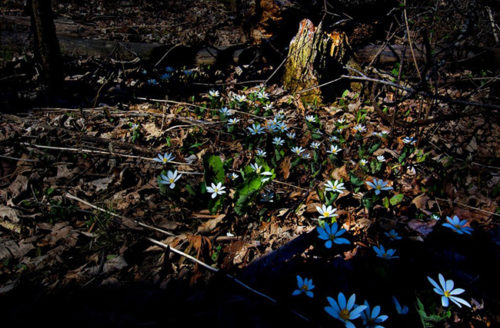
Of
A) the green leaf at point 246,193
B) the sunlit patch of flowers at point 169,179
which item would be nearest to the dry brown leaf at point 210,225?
the green leaf at point 246,193

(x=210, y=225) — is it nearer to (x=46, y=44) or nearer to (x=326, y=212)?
(x=326, y=212)

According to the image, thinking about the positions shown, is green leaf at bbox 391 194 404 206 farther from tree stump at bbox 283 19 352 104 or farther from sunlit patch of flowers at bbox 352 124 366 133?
tree stump at bbox 283 19 352 104

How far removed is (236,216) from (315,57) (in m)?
2.74

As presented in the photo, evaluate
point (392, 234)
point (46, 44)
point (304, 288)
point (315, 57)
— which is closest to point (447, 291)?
point (392, 234)

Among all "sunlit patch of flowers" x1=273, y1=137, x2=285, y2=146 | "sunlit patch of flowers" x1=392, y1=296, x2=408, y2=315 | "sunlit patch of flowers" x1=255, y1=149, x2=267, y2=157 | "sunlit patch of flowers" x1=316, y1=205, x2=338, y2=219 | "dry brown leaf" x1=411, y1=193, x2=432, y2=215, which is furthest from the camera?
"sunlit patch of flowers" x1=273, y1=137, x2=285, y2=146

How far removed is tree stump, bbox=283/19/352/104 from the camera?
12.1ft

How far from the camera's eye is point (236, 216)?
1.98 m

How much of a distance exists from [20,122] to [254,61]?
11.0 ft

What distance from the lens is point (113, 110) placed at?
3391 mm

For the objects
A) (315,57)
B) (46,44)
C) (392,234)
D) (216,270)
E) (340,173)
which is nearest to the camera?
(216,270)

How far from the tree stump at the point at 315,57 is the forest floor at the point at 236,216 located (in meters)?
0.73

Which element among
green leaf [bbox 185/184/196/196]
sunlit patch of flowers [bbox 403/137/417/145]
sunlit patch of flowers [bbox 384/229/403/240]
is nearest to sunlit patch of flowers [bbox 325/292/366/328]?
sunlit patch of flowers [bbox 384/229/403/240]

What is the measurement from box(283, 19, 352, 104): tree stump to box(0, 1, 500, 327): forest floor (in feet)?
2.40

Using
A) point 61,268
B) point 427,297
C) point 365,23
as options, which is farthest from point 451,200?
point 365,23
